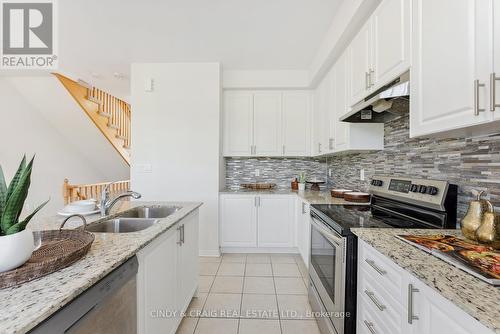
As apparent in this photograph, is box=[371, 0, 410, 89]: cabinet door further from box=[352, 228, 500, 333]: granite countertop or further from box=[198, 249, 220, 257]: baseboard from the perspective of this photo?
box=[198, 249, 220, 257]: baseboard

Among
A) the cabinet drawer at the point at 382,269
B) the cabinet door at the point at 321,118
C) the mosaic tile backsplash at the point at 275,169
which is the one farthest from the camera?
the mosaic tile backsplash at the point at 275,169

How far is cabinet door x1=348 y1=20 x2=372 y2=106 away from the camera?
5.88ft

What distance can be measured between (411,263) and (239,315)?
1.61m

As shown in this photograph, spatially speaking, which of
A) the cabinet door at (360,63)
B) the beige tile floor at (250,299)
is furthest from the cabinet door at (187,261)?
the cabinet door at (360,63)

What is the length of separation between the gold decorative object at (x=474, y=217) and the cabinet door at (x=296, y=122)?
2650 millimetres

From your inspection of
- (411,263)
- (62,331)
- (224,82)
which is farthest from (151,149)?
(411,263)

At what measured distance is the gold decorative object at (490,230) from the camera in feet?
3.13

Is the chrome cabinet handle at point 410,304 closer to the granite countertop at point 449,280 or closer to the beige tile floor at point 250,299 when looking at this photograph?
the granite countertop at point 449,280

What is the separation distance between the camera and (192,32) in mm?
2645

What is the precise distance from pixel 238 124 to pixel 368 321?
295 centimetres

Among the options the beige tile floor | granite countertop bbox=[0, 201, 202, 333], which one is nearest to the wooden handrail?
the beige tile floor

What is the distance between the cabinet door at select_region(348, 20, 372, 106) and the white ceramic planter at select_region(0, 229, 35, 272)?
80.6 inches

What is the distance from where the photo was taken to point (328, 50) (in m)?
2.54

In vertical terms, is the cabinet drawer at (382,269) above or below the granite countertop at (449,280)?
below
